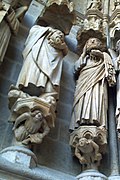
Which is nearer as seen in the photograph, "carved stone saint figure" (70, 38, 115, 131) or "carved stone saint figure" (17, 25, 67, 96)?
"carved stone saint figure" (17, 25, 67, 96)

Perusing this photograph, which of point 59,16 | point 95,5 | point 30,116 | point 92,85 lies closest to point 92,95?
point 92,85

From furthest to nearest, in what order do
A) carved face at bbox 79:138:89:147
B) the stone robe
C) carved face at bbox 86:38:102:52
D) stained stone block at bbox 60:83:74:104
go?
carved face at bbox 86:38:102:52, stained stone block at bbox 60:83:74:104, the stone robe, carved face at bbox 79:138:89:147

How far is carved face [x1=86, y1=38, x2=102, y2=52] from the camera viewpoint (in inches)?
143

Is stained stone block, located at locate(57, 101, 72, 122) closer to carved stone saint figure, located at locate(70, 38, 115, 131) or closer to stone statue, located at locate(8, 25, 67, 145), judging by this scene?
carved stone saint figure, located at locate(70, 38, 115, 131)

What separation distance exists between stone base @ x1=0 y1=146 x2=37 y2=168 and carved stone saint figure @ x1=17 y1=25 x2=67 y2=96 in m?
0.56

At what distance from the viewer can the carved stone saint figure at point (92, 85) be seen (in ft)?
9.66

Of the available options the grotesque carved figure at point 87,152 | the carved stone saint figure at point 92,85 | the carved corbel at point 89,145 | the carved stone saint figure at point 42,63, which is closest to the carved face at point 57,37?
the carved stone saint figure at point 42,63

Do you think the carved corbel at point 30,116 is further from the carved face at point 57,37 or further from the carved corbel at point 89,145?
the carved face at point 57,37

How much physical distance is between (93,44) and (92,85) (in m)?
0.65

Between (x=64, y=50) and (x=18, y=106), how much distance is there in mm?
960

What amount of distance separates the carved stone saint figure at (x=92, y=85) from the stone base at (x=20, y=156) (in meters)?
0.65

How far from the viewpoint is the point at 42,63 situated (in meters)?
2.95

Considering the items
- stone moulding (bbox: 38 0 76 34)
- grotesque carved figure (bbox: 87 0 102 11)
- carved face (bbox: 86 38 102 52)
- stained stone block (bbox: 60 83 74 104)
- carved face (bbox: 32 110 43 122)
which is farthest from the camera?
grotesque carved figure (bbox: 87 0 102 11)

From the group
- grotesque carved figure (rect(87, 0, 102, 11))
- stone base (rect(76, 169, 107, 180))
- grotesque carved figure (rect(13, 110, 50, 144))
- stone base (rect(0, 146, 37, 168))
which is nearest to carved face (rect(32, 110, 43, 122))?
grotesque carved figure (rect(13, 110, 50, 144))
